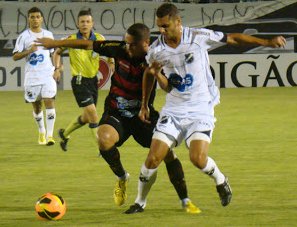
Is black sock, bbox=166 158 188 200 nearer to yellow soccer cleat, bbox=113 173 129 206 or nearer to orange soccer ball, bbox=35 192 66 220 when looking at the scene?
yellow soccer cleat, bbox=113 173 129 206

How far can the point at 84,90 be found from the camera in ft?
46.4

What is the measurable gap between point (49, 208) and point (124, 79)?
1563 mm

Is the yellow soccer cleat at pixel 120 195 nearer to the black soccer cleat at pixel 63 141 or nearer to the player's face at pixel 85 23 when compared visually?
the player's face at pixel 85 23

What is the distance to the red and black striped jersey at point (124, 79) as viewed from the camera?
30.7 feet

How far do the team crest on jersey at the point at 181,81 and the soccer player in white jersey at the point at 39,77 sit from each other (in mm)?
6338

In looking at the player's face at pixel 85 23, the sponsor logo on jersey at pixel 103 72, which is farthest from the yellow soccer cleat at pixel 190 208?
the sponsor logo on jersey at pixel 103 72

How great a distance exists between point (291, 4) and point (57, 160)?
13857 millimetres

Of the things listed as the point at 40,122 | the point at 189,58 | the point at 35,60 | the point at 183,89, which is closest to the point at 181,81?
the point at 183,89

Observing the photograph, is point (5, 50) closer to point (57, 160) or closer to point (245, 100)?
point (245, 100)

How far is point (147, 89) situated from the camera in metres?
9.00

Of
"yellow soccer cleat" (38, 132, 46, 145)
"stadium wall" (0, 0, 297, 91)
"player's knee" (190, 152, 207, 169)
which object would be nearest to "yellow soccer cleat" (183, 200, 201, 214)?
"player's knee" (190, 152, 207, 169)

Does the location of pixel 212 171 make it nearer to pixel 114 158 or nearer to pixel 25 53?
pixel 114 158

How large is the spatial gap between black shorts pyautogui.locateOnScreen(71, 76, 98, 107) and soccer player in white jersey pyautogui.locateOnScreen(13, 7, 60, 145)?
0.94m

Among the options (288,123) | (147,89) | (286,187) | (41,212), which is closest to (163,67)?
(147,89)
